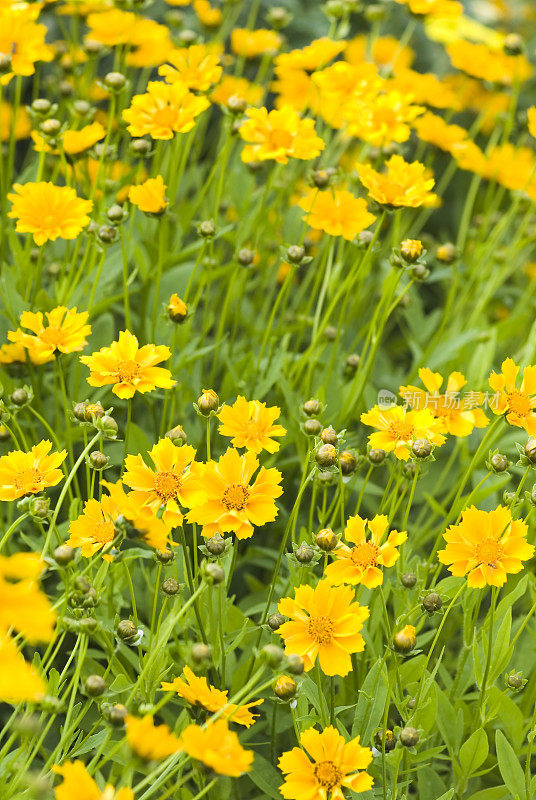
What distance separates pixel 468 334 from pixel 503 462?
1.51 feet

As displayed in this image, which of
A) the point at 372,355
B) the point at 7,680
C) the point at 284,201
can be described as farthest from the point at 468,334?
the point at 7,680

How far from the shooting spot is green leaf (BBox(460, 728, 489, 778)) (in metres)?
0.88

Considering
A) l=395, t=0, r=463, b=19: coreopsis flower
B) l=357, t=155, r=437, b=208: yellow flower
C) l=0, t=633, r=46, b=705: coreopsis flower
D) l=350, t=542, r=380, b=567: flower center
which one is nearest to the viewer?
l=0, t=633, r=46, b=705: coreopsis flower

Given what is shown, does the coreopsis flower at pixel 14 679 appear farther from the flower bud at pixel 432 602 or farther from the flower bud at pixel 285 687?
the flower bud at pixel 432 602

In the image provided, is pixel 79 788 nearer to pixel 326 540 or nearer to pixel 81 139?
pixel 326 540

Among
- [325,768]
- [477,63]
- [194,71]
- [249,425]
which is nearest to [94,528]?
[249,425]

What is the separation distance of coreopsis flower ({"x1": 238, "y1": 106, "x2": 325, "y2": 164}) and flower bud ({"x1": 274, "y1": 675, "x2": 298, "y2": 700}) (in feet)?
2.08

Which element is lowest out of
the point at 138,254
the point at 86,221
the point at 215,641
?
the point at 215,641

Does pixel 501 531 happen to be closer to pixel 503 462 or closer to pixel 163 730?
pixel 503 462

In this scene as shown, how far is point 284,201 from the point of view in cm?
160

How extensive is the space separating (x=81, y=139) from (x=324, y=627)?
28.4 inches

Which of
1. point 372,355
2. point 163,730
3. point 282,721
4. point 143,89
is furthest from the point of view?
point 143,89

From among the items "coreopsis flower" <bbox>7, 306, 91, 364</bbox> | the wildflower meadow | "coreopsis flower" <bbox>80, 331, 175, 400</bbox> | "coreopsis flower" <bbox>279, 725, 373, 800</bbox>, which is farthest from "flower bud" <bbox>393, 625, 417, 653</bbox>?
"coreopsis flower" <bbox>7, 306, 91, 364</bbox>

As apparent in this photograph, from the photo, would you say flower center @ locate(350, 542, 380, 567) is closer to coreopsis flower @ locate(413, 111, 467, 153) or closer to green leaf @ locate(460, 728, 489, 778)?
green leaf @ locate(460, 728, 489, 778)
